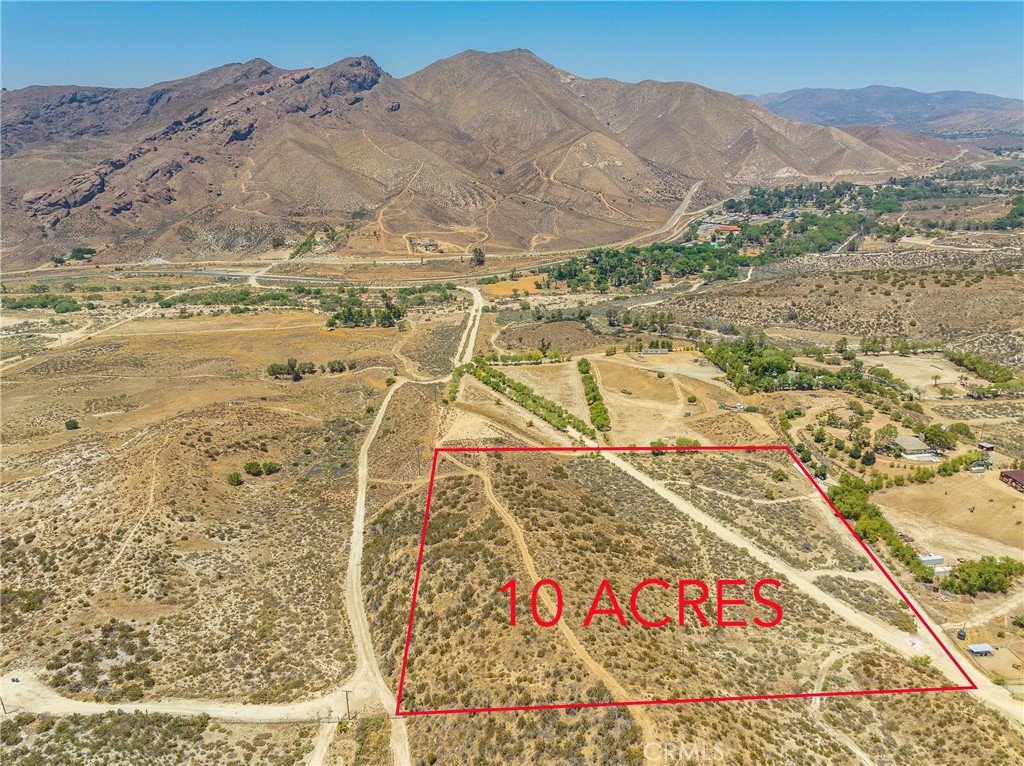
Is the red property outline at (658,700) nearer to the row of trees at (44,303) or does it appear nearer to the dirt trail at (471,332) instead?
the dirt trail at (471,332)

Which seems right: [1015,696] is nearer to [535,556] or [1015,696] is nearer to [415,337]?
[535,556]

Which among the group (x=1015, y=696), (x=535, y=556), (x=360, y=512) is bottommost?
(x=1015, y=696)

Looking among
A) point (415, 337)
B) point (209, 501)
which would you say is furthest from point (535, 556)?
point (415, 337)

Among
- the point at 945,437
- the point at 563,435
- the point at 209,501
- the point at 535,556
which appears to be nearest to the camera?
the point at 535,556

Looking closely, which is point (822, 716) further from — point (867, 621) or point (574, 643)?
point (574, 643)

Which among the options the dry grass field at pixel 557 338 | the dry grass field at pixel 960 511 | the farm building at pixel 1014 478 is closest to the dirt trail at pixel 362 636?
the dry grass field at pixel 960 511

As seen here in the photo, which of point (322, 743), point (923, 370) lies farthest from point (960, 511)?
point (322, 743)
